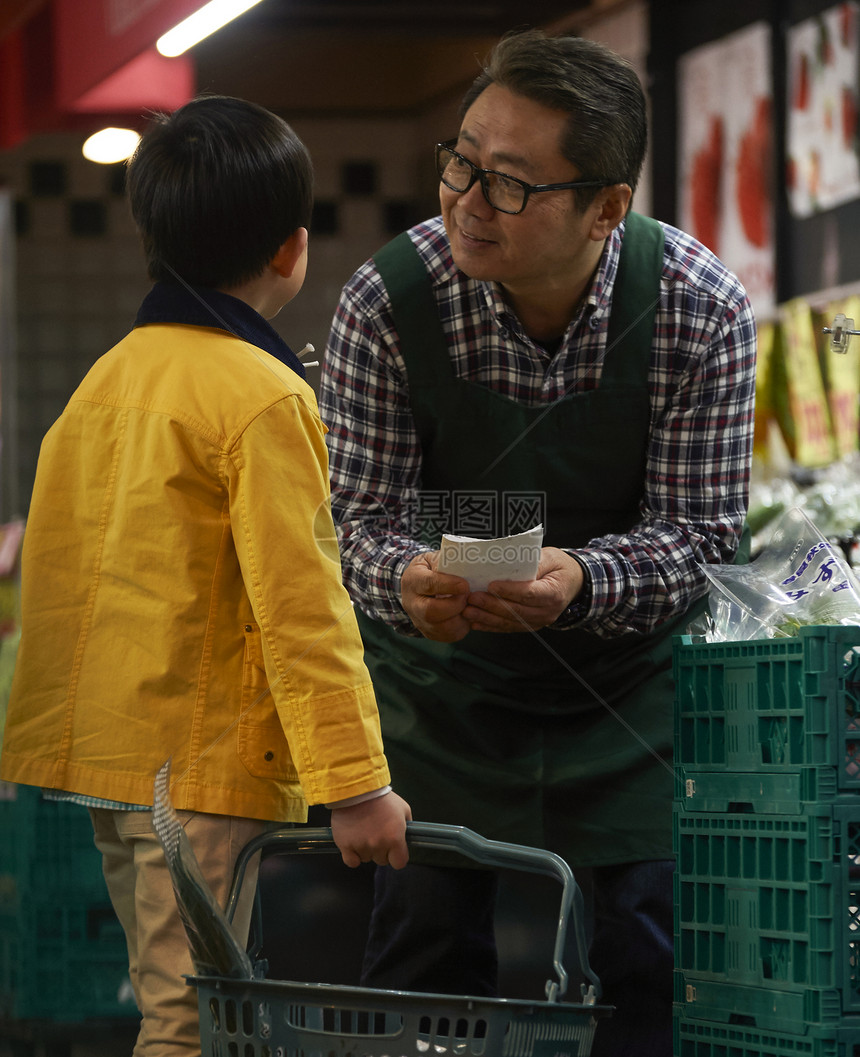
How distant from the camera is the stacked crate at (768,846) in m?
1.43

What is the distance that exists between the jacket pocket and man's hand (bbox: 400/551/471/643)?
0.96 feet

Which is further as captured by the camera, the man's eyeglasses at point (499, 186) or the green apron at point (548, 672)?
the green apron at point (548, 672)

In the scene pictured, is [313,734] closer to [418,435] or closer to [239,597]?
[239,597]

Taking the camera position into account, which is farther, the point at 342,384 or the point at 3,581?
the point at 3,581

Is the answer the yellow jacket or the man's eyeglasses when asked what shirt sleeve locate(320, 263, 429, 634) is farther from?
the yellow jacket

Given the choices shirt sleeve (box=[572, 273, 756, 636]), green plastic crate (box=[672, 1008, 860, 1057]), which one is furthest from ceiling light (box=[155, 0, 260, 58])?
green plastic crate (box=[672, 1008, 860, 1057])

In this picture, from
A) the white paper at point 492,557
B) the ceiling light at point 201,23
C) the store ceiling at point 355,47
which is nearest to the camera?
the white paper at point 492,557

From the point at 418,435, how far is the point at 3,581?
3.08 meters

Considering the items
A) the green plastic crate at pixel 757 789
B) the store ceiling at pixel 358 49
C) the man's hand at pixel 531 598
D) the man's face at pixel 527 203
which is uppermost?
the store ceiling at pixel 358 49

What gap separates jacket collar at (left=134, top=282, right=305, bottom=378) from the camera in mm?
1684

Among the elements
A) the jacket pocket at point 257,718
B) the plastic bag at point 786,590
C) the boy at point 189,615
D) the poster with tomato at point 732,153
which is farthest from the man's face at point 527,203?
the poster with tomato at point 732,153

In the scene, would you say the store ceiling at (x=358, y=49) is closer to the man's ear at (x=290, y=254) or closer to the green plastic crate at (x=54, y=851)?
the green plastic crate at (x=54, y=851)

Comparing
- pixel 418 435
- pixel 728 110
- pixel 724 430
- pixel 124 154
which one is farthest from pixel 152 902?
pixel 124 154

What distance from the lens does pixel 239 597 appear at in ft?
5.35
